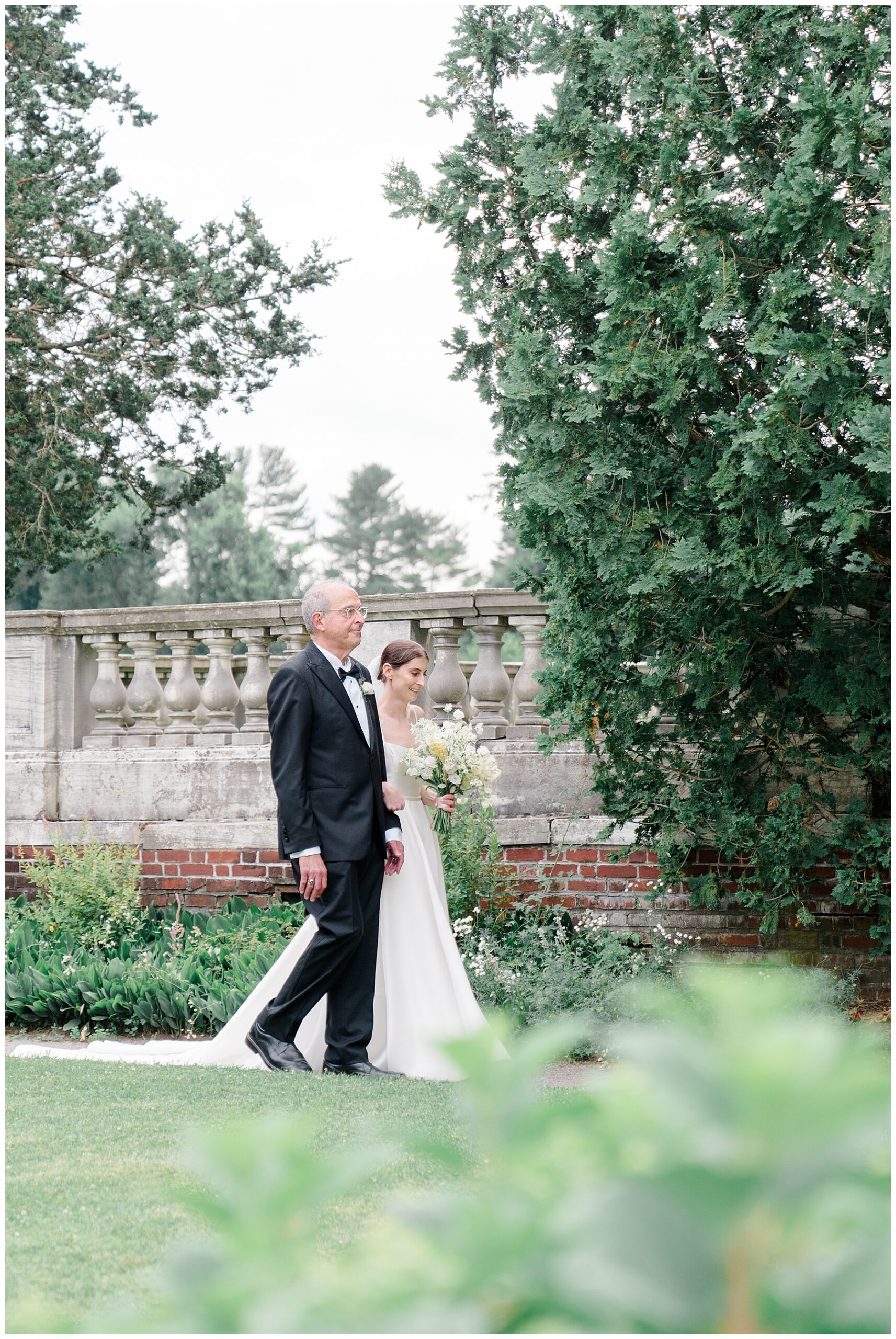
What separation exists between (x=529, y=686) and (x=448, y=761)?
6.45ft

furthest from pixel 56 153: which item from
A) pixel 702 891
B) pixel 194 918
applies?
pixel 702 891

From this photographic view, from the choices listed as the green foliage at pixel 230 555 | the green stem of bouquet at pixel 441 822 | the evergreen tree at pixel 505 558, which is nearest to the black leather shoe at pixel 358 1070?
the green stem of bouquet at pixel 441 822

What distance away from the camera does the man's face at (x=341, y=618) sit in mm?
5984

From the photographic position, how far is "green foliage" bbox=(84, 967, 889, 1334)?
0.68m

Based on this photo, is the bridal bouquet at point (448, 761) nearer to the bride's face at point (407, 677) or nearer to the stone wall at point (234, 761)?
the bride's face at point (407, 677)

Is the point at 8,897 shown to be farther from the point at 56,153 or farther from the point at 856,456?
the point at 56,153

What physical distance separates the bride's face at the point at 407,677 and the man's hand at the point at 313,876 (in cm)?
112

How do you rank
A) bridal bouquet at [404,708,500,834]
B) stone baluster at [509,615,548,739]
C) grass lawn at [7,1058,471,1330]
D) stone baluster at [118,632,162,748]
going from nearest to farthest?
grass lawn at [7,1058,471,1330], bridal bouquet at [404,708,500,834], stone baluster at [509,615,548,739], stone baluster at [118,632,162,748]

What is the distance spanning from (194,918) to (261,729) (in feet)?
4.71

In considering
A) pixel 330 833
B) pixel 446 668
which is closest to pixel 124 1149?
→ pixel 330 833

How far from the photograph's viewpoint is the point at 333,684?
19.4 feet

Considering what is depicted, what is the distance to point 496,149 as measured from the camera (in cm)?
689

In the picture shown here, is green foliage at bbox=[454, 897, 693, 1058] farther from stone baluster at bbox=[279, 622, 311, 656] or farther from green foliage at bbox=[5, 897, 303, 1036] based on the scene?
stone baluster at bbox=[279, 622, 311, 656]

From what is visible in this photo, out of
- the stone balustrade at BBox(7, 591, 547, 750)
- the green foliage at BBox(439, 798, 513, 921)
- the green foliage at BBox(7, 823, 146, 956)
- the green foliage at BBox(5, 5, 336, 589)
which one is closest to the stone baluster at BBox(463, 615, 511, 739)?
the stone balustrade at BBox(7, 591, 547, 750)
